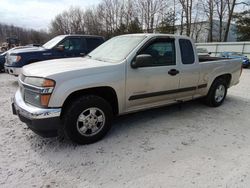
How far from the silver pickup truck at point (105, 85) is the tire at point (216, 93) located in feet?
2.07

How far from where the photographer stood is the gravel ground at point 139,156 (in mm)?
2508

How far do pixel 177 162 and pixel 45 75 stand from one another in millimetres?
2195

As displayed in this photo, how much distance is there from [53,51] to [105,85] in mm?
5296

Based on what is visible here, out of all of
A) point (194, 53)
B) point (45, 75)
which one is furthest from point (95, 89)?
point (194, 53)

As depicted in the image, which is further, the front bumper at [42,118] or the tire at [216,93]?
the tire at [216,93]

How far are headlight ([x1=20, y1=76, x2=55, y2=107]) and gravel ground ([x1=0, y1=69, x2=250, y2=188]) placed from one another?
78 cm

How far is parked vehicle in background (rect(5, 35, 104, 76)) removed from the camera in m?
6.98

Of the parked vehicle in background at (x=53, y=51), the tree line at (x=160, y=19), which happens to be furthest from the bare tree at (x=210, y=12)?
the parked vehicle in background at (x=53, y=51)

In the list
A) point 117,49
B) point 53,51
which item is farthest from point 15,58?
point 117,49

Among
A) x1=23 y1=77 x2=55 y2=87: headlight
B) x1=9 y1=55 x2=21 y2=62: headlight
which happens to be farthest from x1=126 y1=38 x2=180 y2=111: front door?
x1=9 y1=55 x2=21 y2=62: headlight

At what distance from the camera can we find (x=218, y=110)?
16.9 feet

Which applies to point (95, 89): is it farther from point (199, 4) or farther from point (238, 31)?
point (199, 4)

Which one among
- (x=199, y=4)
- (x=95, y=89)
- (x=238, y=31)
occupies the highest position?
(x=199, y=4)

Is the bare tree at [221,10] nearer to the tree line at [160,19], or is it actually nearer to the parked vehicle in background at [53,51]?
the tree line at [160,19]
